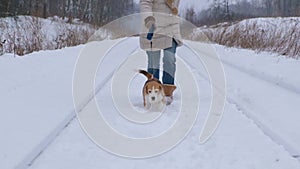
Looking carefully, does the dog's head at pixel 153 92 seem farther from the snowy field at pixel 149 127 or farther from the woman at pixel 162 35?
the woman at pixel 162 35

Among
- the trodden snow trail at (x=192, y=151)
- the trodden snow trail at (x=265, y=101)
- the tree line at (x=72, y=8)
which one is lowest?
the trodden snow trail at (x=192, y=151)

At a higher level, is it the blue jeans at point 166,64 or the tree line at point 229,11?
the tree line at point 229,11

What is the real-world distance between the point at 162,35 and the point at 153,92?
90 centimetres

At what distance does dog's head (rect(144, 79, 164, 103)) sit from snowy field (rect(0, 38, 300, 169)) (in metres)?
0.18

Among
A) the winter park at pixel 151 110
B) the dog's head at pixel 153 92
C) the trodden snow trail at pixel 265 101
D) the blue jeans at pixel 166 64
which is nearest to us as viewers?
the winter park at pixel 151 110

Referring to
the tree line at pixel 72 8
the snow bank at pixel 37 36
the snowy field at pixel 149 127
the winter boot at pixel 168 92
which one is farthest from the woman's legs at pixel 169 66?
the tree line at pixel 72 8

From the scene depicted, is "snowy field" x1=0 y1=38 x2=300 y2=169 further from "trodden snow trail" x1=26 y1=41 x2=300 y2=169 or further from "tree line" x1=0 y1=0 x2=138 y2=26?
"tree line" x1=0 y1=0 x2=138 y2=26

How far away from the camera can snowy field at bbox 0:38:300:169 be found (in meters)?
2.59

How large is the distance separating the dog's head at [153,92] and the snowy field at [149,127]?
0.59 feet

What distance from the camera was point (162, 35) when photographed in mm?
4531

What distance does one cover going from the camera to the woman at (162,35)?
4.41 metres

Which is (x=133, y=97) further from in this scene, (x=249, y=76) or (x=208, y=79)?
(x=249, y=76)

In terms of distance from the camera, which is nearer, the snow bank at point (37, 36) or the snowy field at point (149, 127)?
the snowy field at point (149, 127)

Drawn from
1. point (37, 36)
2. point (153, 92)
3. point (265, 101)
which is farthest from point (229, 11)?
point (153, 92)
